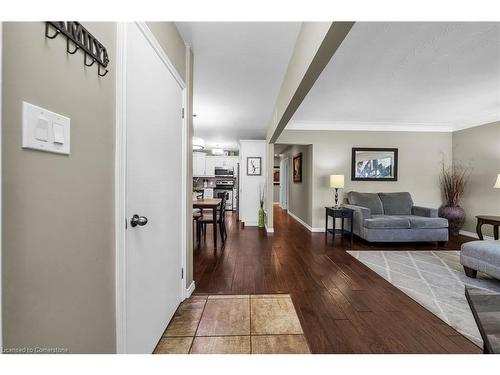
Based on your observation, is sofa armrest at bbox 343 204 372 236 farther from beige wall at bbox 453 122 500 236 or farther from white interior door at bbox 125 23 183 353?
white interior door at bbox 125 23 183 353

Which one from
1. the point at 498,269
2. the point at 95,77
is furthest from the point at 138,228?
the point at 498,269

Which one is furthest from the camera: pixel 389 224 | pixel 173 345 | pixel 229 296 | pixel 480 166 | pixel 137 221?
pixel 480 166

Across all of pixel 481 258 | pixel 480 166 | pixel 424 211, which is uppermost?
pixel 480 166

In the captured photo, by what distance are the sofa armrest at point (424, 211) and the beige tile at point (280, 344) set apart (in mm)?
3975

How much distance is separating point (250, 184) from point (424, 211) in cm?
376

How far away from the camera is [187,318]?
1739 millimetres

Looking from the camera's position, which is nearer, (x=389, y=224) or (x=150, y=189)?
(x=150, y=189)

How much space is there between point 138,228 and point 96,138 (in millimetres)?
522

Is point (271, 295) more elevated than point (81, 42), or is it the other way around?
point (81, 42)

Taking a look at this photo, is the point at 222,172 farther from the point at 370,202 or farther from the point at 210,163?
the point at 370,202

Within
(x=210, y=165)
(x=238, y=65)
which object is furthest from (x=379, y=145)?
(x=210, y=165)

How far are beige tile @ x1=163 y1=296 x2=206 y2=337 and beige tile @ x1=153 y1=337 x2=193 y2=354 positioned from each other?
0.05 metres

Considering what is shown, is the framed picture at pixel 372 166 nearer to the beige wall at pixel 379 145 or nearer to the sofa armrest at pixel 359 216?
the beige wall at pixel 379 145

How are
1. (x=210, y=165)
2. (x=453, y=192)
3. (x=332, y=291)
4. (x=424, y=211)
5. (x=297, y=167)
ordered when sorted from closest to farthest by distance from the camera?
(x=332, y=291), (x=424, y=211), (x=453, y=192), (x=297, y=167), (x=210, y=165)
